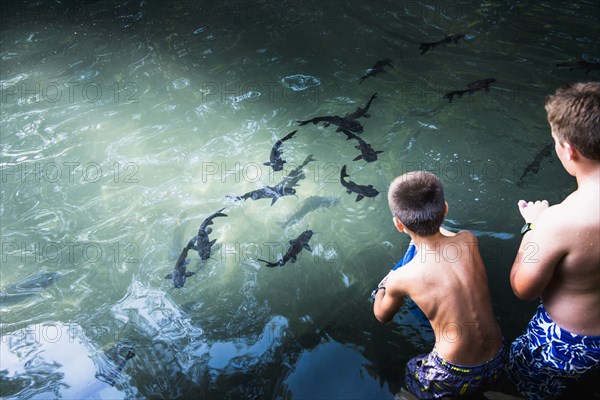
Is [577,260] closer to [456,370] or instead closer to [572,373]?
[572,373]

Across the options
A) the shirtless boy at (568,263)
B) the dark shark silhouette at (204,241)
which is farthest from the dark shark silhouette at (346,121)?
the shirtless boy at (568,263)

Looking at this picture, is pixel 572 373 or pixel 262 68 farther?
pixel 262 68

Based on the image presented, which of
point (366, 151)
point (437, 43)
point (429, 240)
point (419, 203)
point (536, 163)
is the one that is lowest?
point (536, 163)

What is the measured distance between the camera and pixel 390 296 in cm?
238

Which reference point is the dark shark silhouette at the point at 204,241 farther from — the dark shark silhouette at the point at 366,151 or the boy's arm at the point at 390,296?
the boy's arm at the point at 390,296

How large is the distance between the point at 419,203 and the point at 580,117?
2.54 ft

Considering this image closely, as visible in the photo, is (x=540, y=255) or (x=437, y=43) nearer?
(x=540, y=255)

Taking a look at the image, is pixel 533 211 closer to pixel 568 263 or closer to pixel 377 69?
pixel 568 263

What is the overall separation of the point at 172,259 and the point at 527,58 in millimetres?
4887

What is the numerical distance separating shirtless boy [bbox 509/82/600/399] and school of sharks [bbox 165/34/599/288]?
1908 mm

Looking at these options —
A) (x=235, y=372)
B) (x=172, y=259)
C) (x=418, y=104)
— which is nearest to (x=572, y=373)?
(x=235, y=372)

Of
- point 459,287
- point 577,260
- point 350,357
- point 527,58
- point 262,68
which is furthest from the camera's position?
point 262,68

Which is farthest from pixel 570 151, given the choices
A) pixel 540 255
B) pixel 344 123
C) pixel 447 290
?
pixel 344 123

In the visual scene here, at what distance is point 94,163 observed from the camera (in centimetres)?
484
